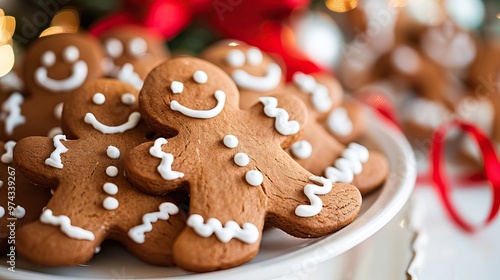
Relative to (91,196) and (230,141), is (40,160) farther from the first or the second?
(230,141)

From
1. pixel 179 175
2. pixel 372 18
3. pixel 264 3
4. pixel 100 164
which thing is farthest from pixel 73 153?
pixel 372 18

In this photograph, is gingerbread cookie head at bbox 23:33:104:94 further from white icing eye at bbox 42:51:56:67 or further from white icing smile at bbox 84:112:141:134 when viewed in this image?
white icing smile at bbox 84:112:141:134

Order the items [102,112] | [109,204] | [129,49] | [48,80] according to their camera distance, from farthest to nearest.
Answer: [129,49] → [48,80] → [102,112] → [109,204]

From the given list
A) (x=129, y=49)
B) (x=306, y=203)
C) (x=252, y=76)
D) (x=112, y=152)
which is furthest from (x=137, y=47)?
(x=306, y=203)

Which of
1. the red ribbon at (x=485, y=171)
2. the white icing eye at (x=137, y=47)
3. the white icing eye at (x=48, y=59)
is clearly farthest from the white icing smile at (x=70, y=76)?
the red ribbon at (x=485, y=171)

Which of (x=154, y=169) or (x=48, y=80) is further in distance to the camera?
(x=48, y=80)

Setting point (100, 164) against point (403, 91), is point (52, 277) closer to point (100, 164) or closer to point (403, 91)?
point (100, 164)

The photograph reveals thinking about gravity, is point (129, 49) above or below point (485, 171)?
above
